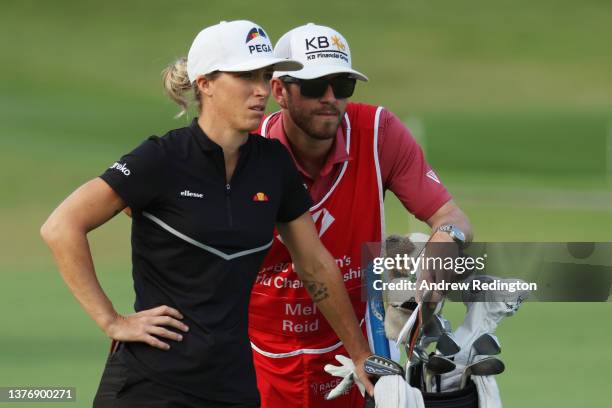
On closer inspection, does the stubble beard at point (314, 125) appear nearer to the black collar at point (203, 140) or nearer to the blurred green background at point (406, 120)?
the black collar at point (203, 140)

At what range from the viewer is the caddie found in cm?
584

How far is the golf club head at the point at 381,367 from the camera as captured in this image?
16.3 ft

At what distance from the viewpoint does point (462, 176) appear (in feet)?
71.5

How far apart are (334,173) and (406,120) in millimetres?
18691

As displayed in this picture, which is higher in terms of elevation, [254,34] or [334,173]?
[254,34]

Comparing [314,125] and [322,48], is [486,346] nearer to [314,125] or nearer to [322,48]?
[314,125]

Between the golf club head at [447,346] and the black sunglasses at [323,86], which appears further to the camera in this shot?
the black sunglasses at [323,86]

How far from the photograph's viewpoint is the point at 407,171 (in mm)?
6027

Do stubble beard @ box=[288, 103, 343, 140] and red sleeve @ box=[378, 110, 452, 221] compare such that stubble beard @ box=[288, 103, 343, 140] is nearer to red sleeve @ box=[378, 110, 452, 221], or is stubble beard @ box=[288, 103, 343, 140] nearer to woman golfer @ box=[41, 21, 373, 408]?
red sleeve @ box=[378, 110, 452, 221]

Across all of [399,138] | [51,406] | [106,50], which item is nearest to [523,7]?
[106,50]

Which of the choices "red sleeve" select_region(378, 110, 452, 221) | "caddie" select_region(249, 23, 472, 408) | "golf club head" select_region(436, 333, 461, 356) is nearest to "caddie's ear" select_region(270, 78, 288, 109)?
"caddie" select_region(249, 23, 472, 408)

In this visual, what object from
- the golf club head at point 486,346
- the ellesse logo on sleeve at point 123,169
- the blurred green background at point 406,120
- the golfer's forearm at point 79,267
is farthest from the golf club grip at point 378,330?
the blurred green background at point 406,120

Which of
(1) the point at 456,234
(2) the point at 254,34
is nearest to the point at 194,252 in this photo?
(2) the point at 254,34

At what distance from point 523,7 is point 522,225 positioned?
49.0 feet
